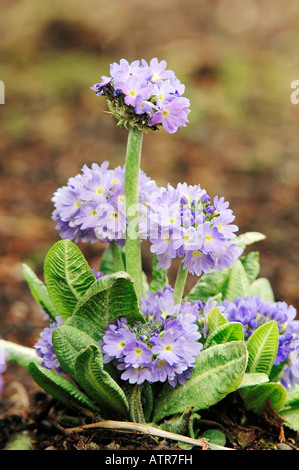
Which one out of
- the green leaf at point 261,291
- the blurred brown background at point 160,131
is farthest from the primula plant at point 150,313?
the blurred brown background at point 160,131

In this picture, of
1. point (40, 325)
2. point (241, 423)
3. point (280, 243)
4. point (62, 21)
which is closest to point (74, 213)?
point (241, 423)

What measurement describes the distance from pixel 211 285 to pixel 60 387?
2.45ft

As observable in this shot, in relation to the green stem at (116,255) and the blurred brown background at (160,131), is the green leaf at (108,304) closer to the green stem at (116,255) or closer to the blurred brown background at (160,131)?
the green stem at (116,255)

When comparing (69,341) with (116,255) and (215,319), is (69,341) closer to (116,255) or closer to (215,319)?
(116,255)

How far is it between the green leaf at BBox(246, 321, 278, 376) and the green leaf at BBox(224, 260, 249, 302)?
33 centimetres

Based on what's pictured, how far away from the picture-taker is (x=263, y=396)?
6.51 feet

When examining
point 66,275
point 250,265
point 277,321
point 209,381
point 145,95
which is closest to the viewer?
point 145,95

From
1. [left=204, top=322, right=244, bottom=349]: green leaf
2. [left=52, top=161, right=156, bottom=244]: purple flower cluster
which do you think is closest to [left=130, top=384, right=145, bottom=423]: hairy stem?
[left=204, top=322, right=244, bottom=349]: green leaf

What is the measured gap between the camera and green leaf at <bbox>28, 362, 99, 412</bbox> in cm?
187

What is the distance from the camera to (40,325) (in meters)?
3.50

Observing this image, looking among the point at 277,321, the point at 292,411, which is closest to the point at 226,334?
the point at 277,321

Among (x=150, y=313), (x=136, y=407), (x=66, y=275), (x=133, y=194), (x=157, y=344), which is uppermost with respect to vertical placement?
(x=133, y=194)
